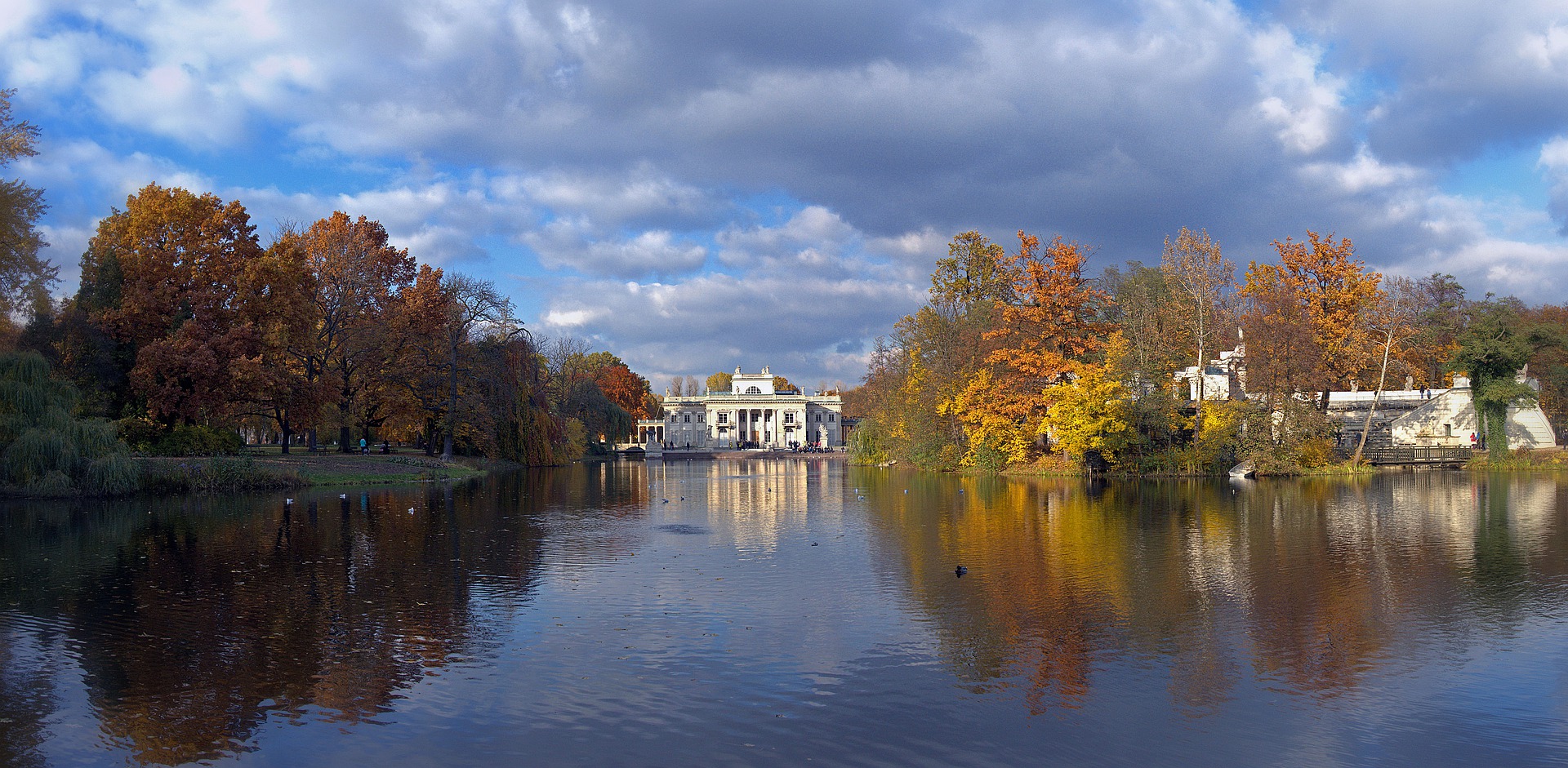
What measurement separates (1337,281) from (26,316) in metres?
53.8

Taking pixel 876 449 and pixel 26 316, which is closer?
pixel 26 316

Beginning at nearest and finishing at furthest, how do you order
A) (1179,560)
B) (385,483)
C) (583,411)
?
(1179,560) → (385,483) → (583,411)

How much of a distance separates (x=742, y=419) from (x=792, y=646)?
131566 millimetres

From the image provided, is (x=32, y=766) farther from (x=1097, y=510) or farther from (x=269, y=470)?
(x=269, y=470)

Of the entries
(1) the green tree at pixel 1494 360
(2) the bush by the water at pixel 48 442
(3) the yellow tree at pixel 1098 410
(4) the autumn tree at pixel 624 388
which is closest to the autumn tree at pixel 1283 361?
(3) the yellow tree at pixel 1098 410

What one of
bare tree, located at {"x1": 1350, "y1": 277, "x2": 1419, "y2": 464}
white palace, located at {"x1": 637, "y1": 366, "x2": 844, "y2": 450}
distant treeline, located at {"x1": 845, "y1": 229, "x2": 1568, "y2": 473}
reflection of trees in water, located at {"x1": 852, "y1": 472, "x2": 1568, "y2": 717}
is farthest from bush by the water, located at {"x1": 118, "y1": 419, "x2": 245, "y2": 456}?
white palace, located at {"x1": 637, "y1": 366, "x2": 844, "y2": 450}

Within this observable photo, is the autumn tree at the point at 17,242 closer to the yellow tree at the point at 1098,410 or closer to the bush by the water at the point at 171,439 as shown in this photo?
the bush by the water at the point at 171,439

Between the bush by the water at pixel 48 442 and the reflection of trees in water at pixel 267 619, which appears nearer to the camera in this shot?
the reflection of trees in water at pixel 267 619

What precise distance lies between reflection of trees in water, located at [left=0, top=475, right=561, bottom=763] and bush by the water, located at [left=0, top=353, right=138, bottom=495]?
934 cm

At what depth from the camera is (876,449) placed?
60.0m

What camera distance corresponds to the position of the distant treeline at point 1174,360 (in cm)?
4066

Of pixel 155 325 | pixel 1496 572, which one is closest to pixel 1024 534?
pixel 1496 572

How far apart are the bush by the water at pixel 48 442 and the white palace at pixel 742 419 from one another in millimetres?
101088

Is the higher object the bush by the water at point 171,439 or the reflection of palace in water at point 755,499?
the bush by the water at point 171,439
